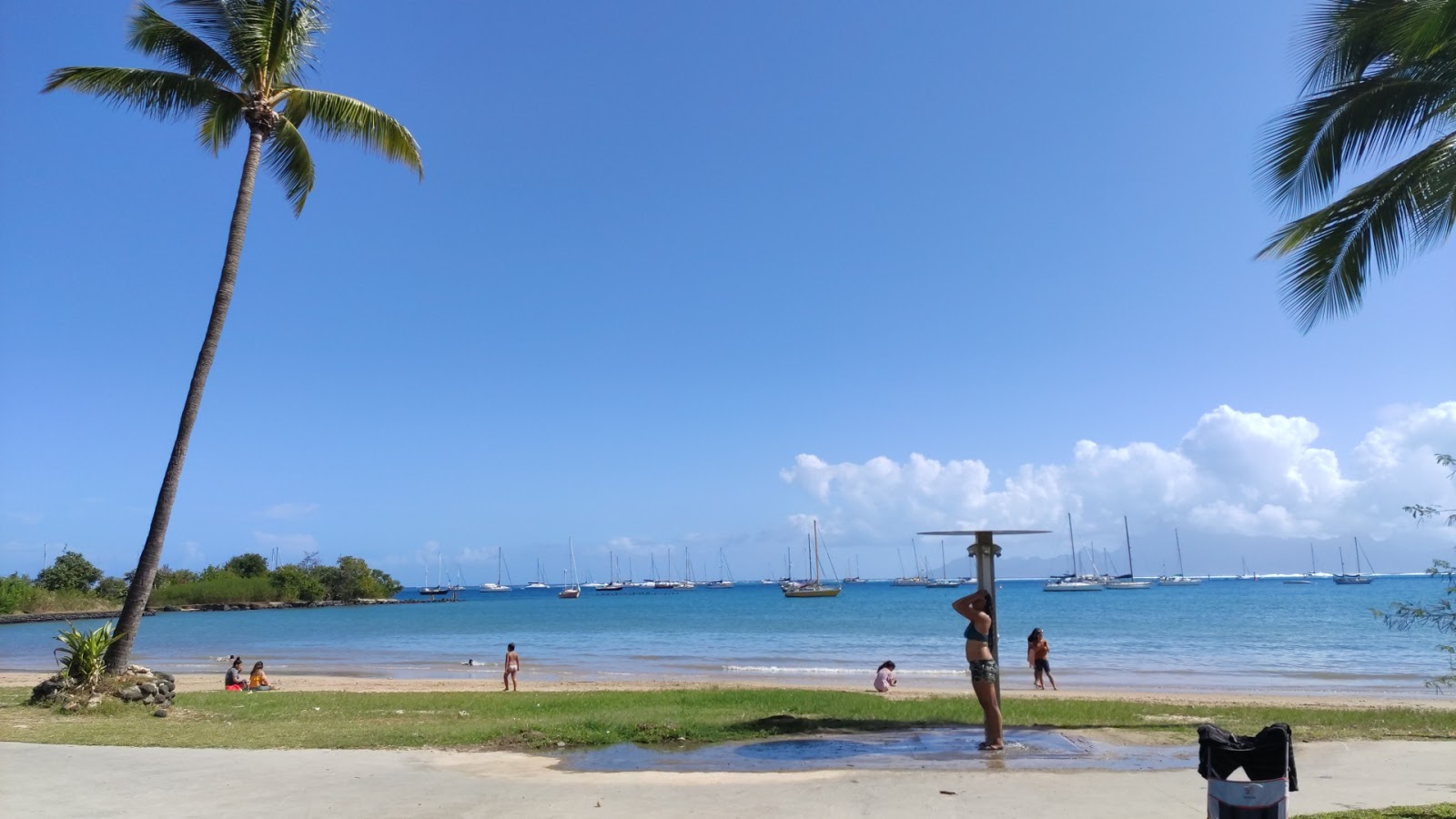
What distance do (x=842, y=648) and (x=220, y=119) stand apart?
33.2 m

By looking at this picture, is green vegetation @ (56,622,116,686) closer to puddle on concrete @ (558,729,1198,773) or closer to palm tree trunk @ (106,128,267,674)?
palm tree trunk @ (106,128,267,674)

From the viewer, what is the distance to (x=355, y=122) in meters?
16.7

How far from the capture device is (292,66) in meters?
16.2

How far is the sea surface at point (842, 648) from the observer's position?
29.7 meters

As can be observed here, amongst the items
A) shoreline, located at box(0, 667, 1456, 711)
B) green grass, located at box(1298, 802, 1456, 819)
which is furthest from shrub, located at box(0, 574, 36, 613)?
green grass, located at box(1298, 802, 1456, 819)

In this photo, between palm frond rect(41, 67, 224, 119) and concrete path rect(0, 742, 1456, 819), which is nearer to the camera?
concrete path rect(0, 742, 1456, 819)

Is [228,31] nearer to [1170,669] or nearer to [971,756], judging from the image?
[971,756]

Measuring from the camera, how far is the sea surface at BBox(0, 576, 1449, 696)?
29656 mm

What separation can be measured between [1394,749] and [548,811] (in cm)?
832

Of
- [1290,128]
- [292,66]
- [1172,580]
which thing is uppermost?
[292,66]

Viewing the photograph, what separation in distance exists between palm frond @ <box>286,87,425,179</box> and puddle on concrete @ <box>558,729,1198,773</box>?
1168 cm

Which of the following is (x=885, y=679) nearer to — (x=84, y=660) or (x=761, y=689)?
(x=761, y=689)

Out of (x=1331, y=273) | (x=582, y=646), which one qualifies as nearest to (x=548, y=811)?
(x=1331, y=273)

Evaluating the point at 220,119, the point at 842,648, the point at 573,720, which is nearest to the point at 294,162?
the point at 220,119
